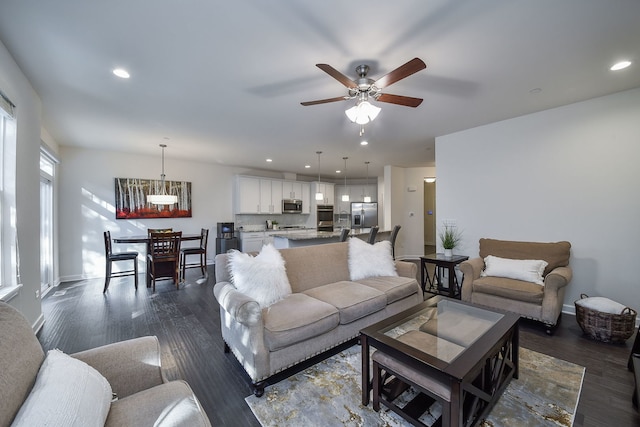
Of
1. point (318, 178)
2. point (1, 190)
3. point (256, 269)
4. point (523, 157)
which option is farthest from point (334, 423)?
point (318, 178)

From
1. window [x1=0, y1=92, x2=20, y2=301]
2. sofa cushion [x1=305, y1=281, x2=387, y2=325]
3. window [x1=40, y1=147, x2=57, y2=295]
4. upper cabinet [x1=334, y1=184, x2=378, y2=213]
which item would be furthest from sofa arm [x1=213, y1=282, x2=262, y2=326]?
upper cabinet [x1=334, y1=184, x2=378, y2=213]

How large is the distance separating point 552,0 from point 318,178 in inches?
293

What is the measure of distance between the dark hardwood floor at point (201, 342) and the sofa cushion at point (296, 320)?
0.48 m

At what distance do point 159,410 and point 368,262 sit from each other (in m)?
2.45

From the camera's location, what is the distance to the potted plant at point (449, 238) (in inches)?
163

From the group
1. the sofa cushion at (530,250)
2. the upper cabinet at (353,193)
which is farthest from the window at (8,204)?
the upper cabinet at (353,193)

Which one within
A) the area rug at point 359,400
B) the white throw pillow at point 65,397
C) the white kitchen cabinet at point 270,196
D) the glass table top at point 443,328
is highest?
the white kitchen cabinet at point 270,196

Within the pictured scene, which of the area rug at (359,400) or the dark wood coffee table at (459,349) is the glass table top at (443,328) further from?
the area rug at (359,400)

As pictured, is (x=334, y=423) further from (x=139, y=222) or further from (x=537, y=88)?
(x=139, y=222)

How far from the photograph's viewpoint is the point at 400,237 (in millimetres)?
7184

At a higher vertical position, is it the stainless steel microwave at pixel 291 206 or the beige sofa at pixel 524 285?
the stainless steel microwave at pixel 291 206

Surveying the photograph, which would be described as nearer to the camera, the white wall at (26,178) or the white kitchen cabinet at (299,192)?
the white wall at (26,178)

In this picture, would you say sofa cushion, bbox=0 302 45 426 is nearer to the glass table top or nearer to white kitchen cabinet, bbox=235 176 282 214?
the glass table top

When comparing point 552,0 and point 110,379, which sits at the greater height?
point 552,0
